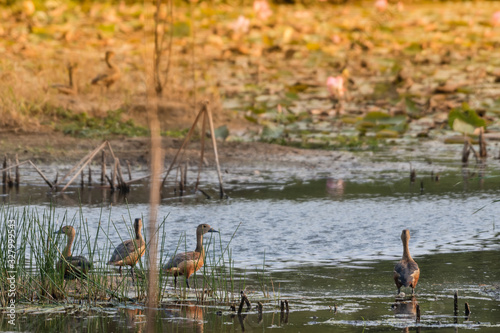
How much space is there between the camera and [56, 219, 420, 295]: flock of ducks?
5910 millimetres

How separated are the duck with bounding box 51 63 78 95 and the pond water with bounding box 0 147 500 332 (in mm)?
4050

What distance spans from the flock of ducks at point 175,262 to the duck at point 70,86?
7.65 meters

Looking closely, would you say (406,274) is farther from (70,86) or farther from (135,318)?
(70,86)

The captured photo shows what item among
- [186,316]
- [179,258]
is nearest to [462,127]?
[179,258]

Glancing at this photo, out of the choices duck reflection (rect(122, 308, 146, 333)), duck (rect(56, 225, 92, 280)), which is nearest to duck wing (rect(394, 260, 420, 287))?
duck reflection (rect(122, 308, 146, 333))

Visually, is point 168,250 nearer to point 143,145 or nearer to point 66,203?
point 66,203

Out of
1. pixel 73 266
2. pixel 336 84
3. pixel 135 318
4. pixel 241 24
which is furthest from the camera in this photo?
pixel 241 24

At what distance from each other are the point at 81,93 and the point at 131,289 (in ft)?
28.7

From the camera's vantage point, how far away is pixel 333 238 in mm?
7734

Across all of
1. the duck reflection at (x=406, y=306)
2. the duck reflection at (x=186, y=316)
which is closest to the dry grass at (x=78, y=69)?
the duck reflection at (x=186, y=316)

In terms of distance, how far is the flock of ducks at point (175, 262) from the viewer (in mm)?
5910

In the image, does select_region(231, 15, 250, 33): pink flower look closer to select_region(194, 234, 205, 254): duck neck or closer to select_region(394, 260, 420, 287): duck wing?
select_region(194, 234, 205, 254): duck neck

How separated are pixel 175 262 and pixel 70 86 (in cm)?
868

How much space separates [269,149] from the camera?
40.5 ft
